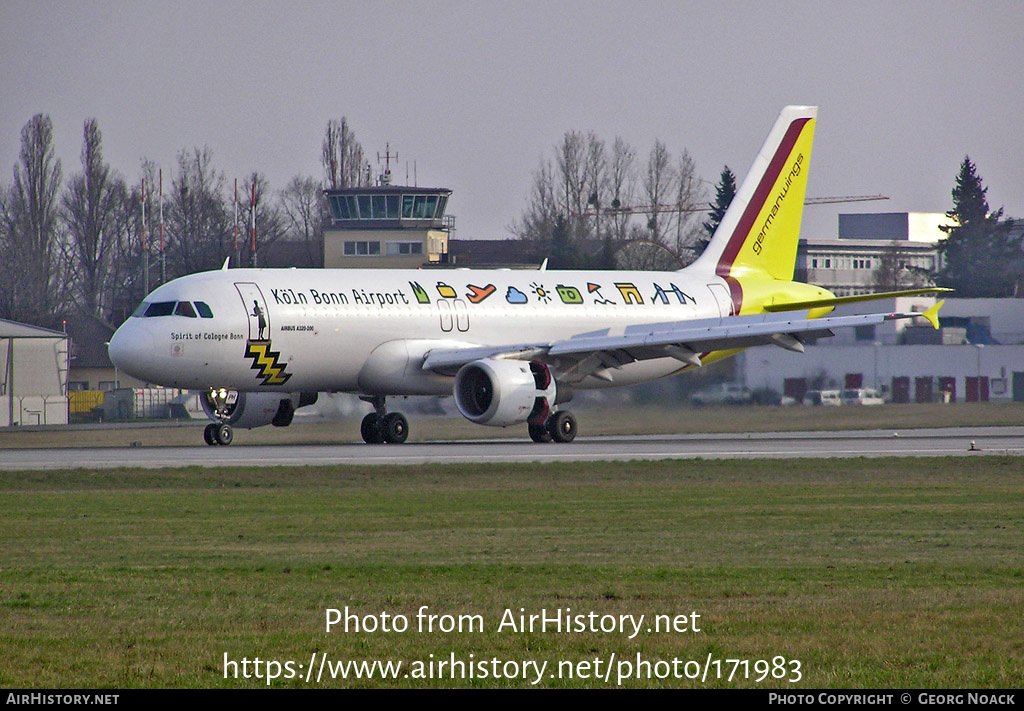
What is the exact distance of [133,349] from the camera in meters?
34.7

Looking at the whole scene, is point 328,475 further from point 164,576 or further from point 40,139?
point 40,139

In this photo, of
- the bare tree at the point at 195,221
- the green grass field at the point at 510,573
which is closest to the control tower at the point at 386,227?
the bare tree at the point at 195,221

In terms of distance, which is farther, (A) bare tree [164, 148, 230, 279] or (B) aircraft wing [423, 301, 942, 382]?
(A) bare tree [164, 148, 230, 279]

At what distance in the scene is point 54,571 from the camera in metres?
Answer: 15.2

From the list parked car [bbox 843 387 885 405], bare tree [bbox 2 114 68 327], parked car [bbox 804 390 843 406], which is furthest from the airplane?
bare tree [bbox 2 114 68 327]

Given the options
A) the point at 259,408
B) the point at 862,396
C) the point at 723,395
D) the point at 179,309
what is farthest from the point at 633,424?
the point at 179,309

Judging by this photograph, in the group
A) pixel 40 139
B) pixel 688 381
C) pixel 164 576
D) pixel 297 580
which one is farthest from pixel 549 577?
pixel 40 139

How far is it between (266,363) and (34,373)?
41.9 meters

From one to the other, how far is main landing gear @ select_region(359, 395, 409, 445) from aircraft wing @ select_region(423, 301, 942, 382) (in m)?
2.55

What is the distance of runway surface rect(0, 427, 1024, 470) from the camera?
31.0 metres

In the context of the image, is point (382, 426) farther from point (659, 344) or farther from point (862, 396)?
point (862, 396)

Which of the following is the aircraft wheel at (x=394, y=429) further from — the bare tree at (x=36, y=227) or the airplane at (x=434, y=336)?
the bare tree at (x=36, y=227)

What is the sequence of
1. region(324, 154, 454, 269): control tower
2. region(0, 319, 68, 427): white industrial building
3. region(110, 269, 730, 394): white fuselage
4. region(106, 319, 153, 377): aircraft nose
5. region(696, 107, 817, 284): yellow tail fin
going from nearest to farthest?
region(106, 319, 153, 377): aircraft nose, region(110, 269, 730, 394): white fuselage, region(696, 107, 817, 284): yellow tail fin, region(0, 319, 68, 427): white industrial building, region(324, 154, 454, 269): control tower

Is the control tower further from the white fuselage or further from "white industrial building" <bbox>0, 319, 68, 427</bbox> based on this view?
the white fuselage
